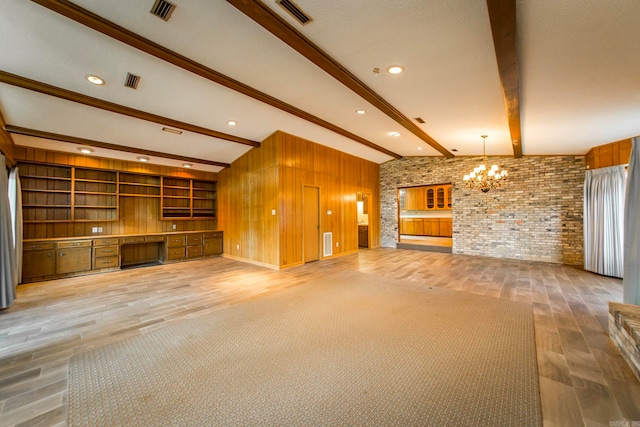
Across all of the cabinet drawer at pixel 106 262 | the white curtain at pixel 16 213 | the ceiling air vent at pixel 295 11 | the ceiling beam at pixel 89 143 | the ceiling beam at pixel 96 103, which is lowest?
the cabinet drawer at pixel 106 262

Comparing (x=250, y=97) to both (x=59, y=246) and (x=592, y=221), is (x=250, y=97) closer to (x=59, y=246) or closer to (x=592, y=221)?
(x=59, y=246)

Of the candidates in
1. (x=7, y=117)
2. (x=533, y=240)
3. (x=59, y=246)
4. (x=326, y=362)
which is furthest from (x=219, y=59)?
(x=533, y=240)

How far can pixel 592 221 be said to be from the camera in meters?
5.51

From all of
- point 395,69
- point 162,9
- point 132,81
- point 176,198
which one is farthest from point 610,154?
point 176,198

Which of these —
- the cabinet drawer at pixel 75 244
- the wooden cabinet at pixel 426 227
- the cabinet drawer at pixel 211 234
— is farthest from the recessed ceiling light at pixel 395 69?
the wooden cabinet at pixel 426 227

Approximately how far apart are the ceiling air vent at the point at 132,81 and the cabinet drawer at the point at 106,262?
4.31m

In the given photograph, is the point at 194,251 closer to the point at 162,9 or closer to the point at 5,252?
the point at 5,252

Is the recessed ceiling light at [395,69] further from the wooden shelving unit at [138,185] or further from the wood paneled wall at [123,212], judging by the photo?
the wooden shelving unit at [138,185]

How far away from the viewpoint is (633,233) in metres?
3.06

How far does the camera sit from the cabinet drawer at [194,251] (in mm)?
7380

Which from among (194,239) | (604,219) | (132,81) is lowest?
(194,239)

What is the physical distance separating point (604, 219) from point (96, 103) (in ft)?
32.2

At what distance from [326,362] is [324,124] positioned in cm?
469

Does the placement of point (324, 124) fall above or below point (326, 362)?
above
